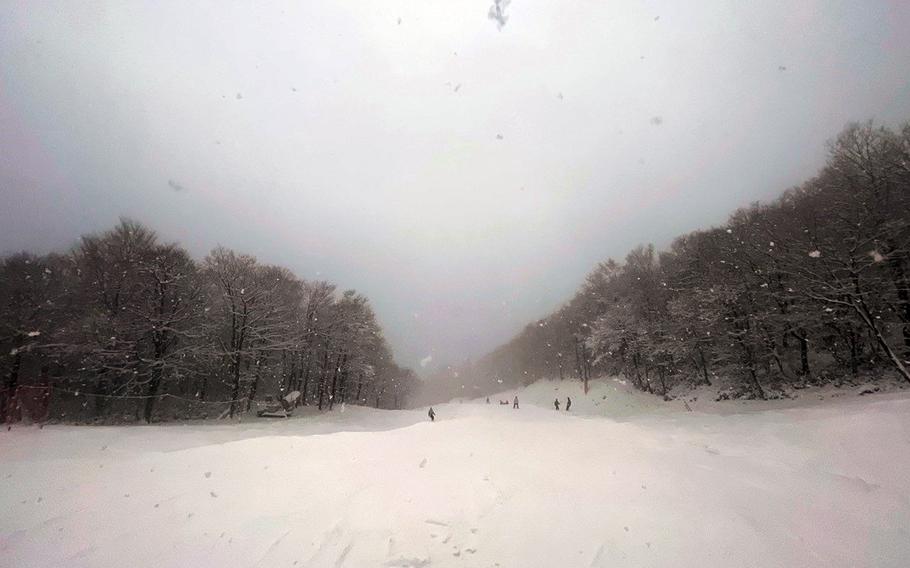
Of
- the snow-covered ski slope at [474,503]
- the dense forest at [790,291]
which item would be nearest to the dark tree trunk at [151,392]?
the snow-covered ski slope at [474,503]

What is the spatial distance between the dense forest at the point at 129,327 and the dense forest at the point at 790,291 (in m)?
36.7

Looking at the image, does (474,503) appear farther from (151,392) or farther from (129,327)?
(151,392)

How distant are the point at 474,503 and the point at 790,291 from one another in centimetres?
2635

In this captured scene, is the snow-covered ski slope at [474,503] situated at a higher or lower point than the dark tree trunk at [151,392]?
lower

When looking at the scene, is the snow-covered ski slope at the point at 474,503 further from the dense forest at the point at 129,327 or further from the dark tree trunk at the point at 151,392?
the dark tree trunk at the point at 151,392

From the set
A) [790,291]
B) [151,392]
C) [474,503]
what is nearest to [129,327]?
[151,392]

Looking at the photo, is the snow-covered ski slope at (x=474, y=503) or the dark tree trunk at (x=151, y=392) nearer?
the snow-covered ski slope at (x=474, y=503)

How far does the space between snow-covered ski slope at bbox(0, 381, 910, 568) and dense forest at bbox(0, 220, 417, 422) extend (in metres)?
17.9

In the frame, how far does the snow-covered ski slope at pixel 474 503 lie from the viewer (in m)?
4.73

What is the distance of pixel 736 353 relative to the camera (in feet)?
89.6

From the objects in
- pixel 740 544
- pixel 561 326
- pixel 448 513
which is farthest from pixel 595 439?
pixel 561 326

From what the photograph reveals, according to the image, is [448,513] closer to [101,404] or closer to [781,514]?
[781,514]

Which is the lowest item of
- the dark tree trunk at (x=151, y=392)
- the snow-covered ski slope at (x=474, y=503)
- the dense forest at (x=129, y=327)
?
the snow-covered ski slope at (x=474, y=503)

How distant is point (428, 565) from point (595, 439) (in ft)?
22.9
